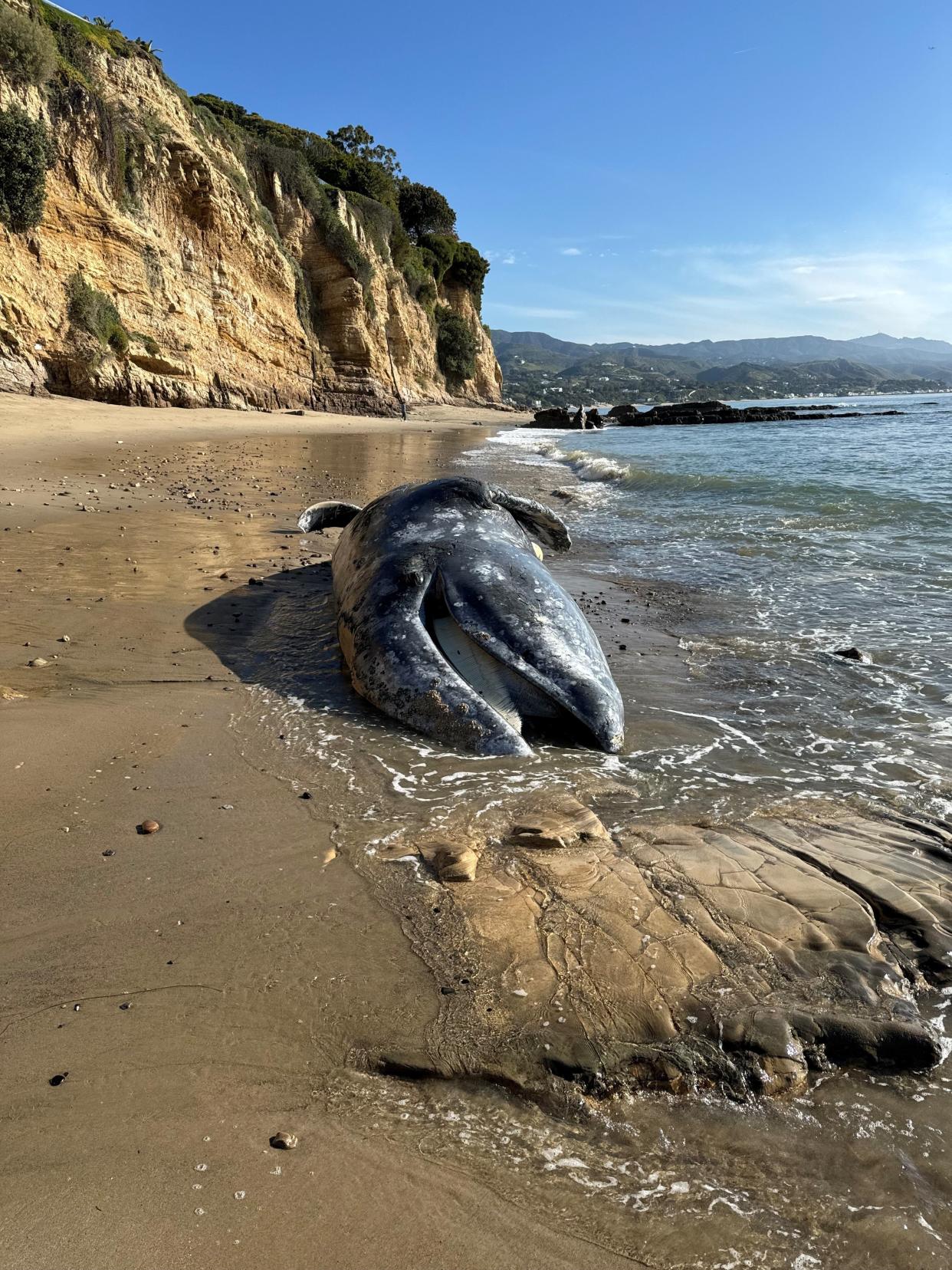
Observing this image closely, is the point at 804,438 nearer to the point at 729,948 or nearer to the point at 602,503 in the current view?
the point at 602,503

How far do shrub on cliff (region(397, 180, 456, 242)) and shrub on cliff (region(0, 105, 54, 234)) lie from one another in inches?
1440

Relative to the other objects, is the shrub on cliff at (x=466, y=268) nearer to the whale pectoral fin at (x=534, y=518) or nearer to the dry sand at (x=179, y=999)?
the whale pectoral fin at (x=534, y=518)

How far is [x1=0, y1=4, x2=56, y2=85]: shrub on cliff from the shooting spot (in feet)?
64.2

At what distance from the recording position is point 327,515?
8.29 meters

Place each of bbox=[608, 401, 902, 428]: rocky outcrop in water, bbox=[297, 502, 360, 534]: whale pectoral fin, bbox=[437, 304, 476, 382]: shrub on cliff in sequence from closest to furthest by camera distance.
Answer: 1. bbox=[297, 502, 360, 534]: whale pectoral fin
2. bbox=[437, 304, 476, 382]: shrub on cliff
3. bbox=[608, 401, 902, 428]: rocky outcrop in water

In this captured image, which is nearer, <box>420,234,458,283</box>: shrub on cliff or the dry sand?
the dry sand

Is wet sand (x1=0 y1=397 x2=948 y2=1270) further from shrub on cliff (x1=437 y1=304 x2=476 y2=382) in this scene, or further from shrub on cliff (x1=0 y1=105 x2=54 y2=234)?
shrub on cliff (x1=437 y1=304 x2=476 y2=382)

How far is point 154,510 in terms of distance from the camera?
9.59 m

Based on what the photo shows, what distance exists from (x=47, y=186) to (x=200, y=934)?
83.4 feet

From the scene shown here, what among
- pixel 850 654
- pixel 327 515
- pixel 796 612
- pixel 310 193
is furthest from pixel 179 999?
pixel 310 193

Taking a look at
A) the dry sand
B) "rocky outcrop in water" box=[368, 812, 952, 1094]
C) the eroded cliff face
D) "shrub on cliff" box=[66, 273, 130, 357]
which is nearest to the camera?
the dry sand

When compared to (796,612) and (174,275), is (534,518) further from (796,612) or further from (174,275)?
(174,275)

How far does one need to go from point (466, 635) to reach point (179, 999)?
2719mm

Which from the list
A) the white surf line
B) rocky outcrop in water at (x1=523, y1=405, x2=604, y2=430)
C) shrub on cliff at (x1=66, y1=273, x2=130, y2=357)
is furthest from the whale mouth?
rocky outcrop in water at (x1=523, y1=405, x2=604, y2=430)
